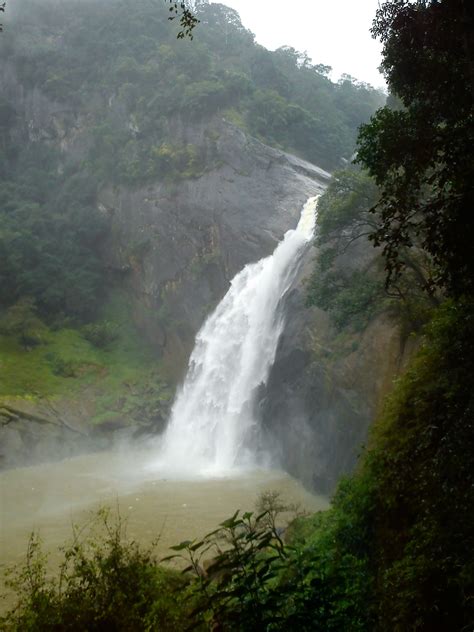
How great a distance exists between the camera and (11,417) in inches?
837

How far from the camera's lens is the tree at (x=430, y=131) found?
15.1 ft

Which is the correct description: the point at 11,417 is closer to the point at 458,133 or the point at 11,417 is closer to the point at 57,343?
the point at 57,343

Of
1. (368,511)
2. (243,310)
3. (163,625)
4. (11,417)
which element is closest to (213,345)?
(243,310)

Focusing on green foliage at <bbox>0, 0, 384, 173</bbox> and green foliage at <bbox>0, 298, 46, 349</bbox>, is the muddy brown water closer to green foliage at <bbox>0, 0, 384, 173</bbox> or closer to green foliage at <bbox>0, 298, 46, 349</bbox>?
green foliage at <bbox>0, 298, 46, 349</bbox>

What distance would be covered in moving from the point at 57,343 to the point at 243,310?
40.6 ft

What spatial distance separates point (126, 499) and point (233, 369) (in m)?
8.36

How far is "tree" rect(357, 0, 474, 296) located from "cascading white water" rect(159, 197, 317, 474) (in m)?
13.2

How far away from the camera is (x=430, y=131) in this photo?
5926 millimetres

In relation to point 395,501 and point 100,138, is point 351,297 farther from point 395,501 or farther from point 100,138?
point 100,138

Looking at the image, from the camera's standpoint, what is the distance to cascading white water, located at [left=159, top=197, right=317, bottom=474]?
64.8ft

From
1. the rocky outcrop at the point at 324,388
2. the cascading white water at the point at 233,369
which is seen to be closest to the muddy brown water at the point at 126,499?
the rocky outcrop at the point at 324,388

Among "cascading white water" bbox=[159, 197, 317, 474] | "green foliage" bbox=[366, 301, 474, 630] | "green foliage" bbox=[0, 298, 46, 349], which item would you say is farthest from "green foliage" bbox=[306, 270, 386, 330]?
"green foliage" bbox=[0, 298, 46, 349]

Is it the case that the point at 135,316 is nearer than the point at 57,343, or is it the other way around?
the point at 57,343

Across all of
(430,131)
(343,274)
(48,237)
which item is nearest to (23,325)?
(48,237)
